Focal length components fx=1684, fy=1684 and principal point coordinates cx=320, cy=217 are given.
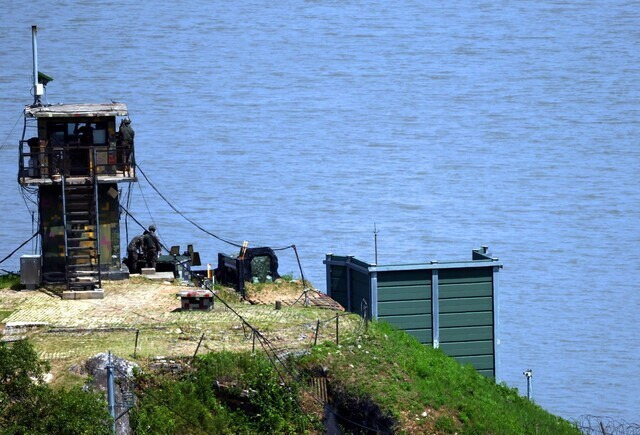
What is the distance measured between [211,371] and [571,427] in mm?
9284

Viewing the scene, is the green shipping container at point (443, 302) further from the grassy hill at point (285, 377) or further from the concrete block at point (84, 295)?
the concrete block at point (84, 295)

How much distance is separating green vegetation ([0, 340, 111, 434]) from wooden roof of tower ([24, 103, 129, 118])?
44.0ft

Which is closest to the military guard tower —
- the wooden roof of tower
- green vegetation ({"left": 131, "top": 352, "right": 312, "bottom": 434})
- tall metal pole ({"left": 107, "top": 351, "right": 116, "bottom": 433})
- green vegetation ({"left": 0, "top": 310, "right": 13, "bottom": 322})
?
the wooden roof of tower

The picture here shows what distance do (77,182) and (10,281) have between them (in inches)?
147

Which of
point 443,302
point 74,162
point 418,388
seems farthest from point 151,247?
point 418,388

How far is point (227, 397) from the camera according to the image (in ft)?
118

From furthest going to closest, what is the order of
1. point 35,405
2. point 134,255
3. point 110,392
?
point 134,255 < point 110,392 < point 35,405

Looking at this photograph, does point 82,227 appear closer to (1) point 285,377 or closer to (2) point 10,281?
(2) point 10,281

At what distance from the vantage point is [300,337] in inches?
1508

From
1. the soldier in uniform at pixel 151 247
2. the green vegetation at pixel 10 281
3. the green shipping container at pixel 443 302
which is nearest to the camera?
the green shipping container at pixel 443 302

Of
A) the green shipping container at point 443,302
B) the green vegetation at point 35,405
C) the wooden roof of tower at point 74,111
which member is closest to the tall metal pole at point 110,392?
the green vegetation at point 35,405

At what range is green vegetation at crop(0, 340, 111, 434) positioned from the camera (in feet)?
103

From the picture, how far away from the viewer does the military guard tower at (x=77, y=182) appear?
44.8 m

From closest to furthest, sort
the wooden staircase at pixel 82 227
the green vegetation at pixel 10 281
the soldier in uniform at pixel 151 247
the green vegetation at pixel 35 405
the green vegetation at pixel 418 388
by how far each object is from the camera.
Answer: the green vegetation at pixel 35 405
the green vegetation at pixel 418 388
the wooden staircase at pixel 82 227
the green vegetation at pixel 10 281
the soldier in uniform at pixel 151 247
